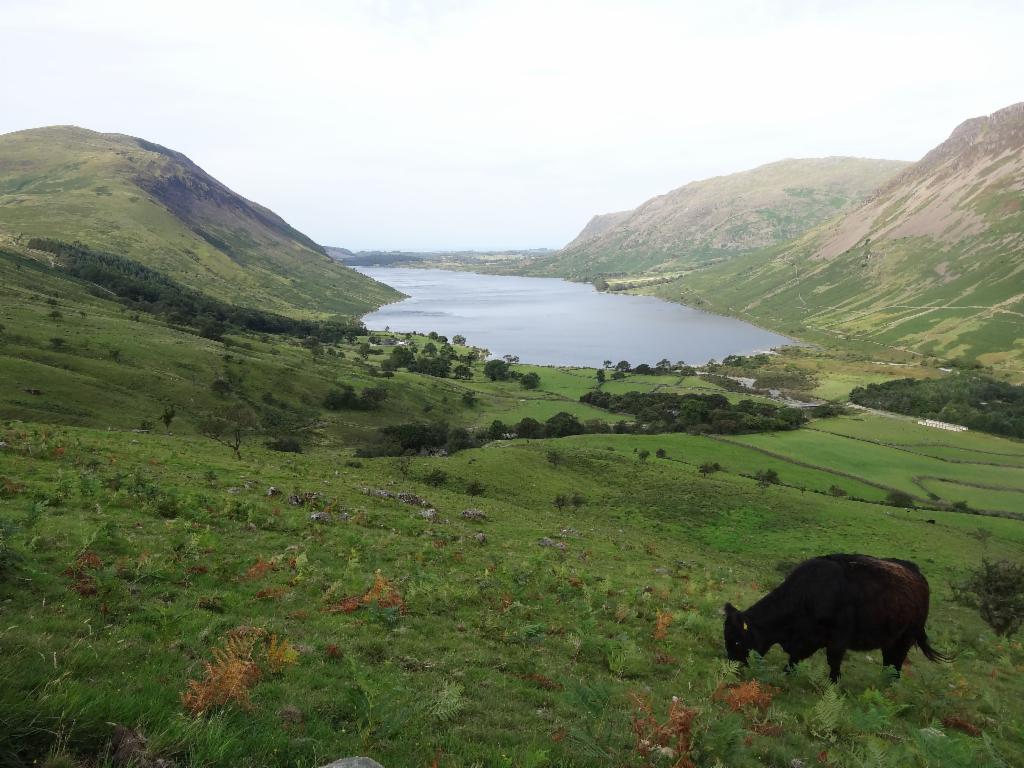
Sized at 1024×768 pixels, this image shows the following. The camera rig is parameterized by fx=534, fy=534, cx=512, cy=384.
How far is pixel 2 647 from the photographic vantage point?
664 cm

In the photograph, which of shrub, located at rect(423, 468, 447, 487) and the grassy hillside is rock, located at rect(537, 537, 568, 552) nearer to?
the grassy hillside

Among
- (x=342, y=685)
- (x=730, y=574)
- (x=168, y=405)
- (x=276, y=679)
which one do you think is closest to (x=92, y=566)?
(x=276, y=679)

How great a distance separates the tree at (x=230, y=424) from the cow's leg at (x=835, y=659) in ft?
171

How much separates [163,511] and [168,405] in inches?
2238

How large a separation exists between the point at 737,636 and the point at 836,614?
2.52m

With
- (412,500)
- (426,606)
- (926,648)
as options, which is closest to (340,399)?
(412,500)

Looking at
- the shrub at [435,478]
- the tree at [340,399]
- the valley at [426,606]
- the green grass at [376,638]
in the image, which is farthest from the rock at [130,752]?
the tree at [340,399]

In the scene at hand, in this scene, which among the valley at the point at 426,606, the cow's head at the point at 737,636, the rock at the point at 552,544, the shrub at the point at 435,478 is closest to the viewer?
the valley at the point at 426,606

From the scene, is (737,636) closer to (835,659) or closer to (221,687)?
(835,659)

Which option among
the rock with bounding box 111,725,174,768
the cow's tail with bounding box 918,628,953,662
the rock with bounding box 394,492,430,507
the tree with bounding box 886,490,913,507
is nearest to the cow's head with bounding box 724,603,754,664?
the cow's tail with bounding box 918,628,953,662

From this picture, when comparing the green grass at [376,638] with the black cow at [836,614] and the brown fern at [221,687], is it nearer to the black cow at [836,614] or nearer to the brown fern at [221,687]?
the brown fern at [221,687]

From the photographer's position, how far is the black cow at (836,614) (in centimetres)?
1375

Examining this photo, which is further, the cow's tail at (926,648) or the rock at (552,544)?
the rock at (552,544)

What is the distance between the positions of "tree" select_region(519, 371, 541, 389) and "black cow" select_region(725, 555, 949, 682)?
5517 inches
